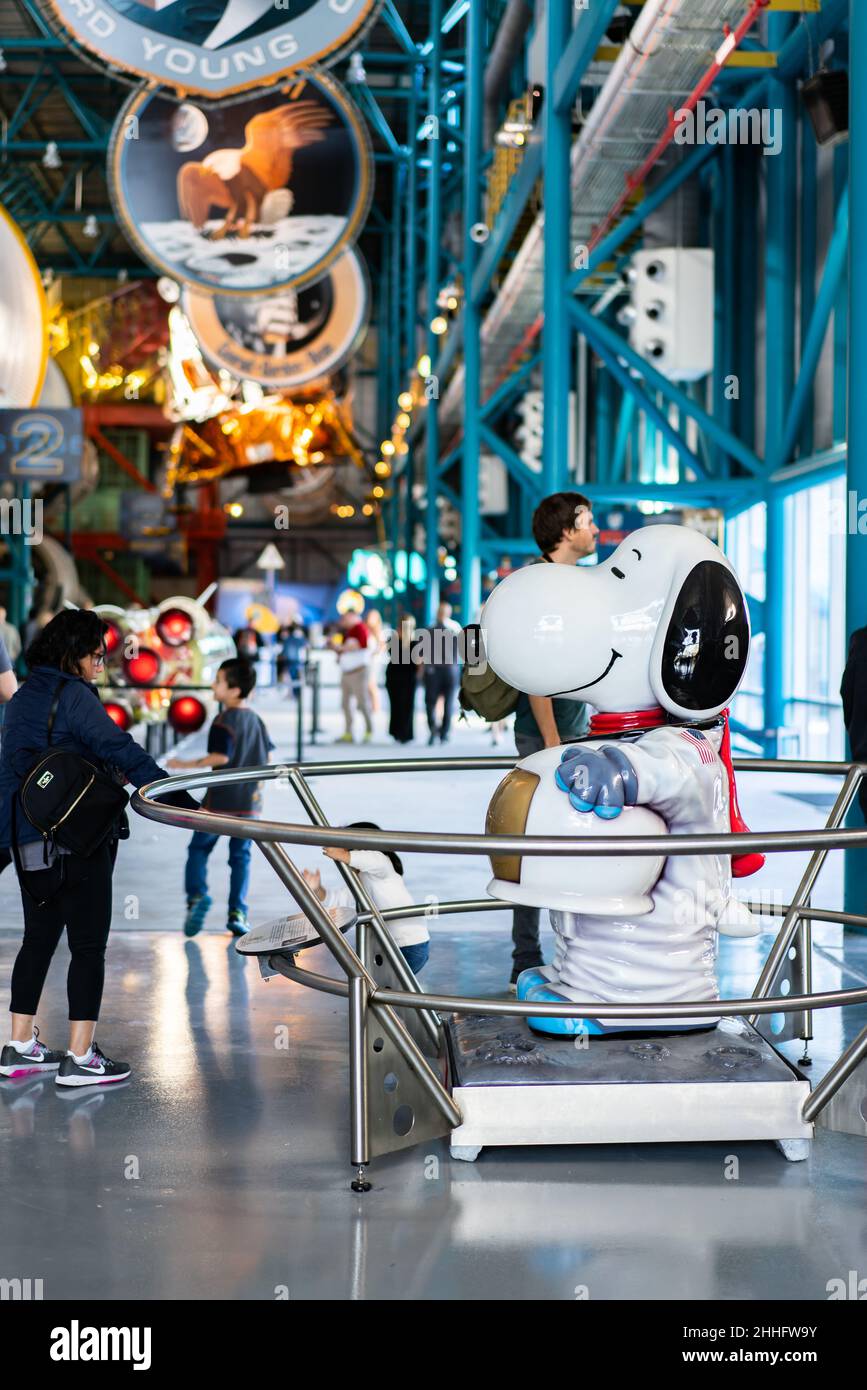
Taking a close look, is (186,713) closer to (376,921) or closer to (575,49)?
(575,49)

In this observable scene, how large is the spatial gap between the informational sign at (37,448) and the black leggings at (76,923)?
1320cm

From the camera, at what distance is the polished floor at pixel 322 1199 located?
3.25 meters

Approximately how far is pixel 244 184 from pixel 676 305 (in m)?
5.77

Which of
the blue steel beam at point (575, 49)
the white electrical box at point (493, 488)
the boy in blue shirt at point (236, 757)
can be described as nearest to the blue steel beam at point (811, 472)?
the blue steel beam at point (575, 49)

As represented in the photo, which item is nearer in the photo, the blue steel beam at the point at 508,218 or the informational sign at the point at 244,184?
the informational sign at the point at 244,184

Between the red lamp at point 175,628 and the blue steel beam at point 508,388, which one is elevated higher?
the blue steel beam at point 508,388

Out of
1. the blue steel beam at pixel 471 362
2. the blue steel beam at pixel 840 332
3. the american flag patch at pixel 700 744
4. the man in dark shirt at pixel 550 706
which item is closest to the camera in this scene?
the american flag patch at pixel 700 744

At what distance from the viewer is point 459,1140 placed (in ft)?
13.0

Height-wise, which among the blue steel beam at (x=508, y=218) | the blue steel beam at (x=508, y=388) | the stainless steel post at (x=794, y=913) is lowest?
the stainless steel post at (x=794, y=913)

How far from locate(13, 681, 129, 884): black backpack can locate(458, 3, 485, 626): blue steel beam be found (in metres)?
14.3

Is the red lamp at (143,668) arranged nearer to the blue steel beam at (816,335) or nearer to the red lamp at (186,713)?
the red lamp at (186,713)
